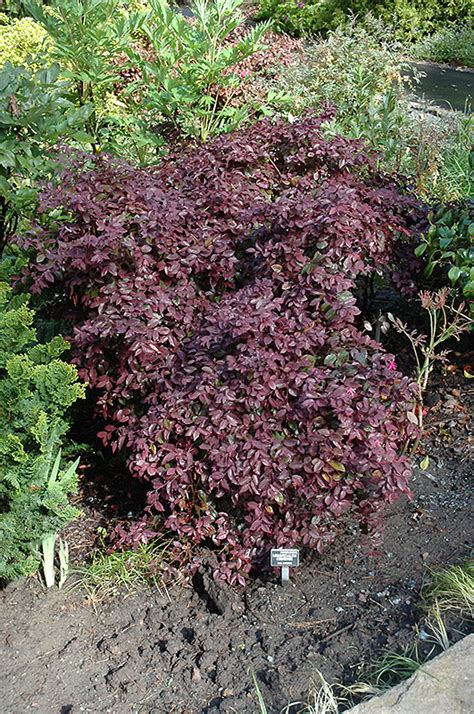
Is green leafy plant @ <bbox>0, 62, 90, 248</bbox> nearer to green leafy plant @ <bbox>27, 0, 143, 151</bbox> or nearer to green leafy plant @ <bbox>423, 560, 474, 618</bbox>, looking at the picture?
green leafy plant @ <bbox>27, 0, 143, 151</bbox>

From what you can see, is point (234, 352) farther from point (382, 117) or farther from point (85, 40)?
point (382, 117)

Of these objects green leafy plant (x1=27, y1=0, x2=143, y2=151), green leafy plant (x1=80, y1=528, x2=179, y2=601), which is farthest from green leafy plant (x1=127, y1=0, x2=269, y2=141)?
green leafy plant (x1=80, y1=528, x2=179, y2=601)

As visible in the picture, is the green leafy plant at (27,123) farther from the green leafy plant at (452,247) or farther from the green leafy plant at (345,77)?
the green leafy plant at (345,77)

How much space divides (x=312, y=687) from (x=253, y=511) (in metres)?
0.62

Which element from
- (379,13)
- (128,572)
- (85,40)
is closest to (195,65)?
(85,40)

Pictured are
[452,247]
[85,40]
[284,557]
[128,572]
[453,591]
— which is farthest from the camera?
[85,40]

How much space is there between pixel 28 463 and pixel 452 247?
6.95 ft

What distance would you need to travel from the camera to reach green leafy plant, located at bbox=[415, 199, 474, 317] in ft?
11.9

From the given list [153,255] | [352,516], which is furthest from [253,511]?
[153,255]

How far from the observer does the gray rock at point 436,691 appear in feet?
7.66

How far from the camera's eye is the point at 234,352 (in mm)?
2977

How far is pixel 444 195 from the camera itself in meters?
5.24

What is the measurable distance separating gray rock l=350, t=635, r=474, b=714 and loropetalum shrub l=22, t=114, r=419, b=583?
582 mm

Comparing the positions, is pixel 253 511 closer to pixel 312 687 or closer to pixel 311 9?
pixel 312 687
